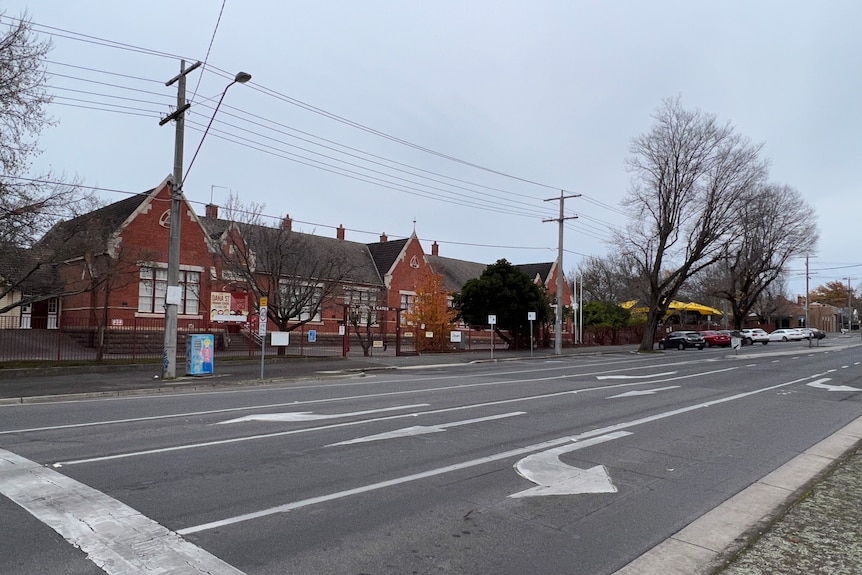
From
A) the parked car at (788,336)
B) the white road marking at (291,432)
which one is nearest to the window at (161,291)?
the white road marking at (291,432)

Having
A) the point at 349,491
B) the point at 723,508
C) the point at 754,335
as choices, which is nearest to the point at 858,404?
the point at 723,508

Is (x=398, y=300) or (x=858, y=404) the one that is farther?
(x=398, y=300)

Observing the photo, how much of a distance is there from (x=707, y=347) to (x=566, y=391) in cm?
4201

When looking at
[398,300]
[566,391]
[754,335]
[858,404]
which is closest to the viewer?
[858,404]

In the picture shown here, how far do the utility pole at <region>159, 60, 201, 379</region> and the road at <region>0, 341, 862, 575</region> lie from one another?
200 inches

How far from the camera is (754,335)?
6081 cm

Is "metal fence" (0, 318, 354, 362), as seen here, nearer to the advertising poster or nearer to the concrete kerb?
the advertising poster

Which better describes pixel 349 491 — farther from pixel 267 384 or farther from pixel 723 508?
pixel 267 384

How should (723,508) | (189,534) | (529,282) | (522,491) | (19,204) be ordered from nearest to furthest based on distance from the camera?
(189,534), (723,508), (522,491), (19,204), (529,282)

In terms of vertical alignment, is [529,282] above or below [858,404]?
above

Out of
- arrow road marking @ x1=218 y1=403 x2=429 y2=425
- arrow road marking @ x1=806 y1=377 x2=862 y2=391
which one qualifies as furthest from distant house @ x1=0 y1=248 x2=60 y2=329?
arrow road marking @ x1=806 y1=377 x2=862 y2=391

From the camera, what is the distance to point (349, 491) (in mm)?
6258

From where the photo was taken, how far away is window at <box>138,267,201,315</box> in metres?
33.3

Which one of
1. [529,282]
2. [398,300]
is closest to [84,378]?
[529,282]
